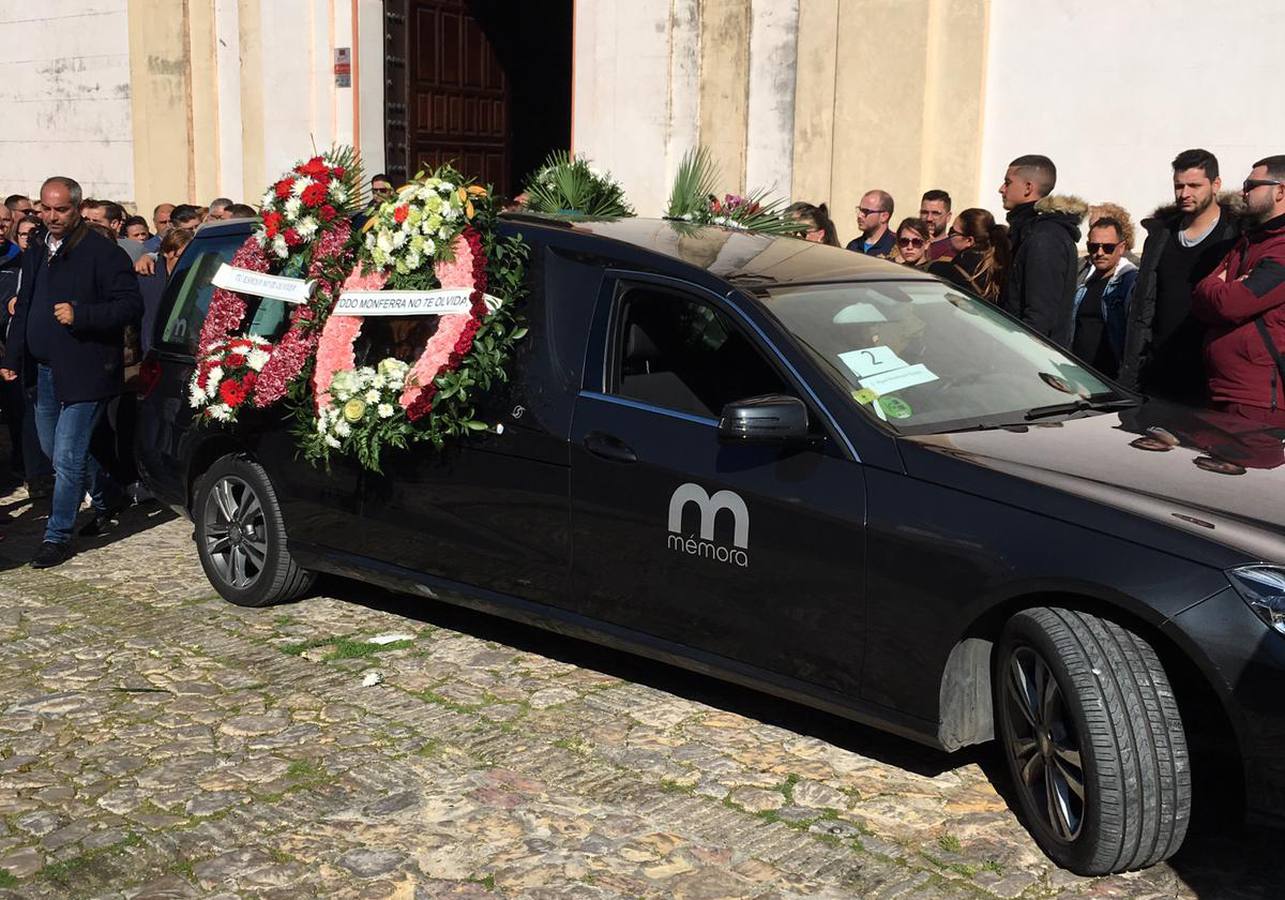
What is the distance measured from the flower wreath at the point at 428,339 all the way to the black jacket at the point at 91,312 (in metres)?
2.17

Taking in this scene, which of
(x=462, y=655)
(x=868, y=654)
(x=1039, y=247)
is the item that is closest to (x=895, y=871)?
(x=868, y=654)

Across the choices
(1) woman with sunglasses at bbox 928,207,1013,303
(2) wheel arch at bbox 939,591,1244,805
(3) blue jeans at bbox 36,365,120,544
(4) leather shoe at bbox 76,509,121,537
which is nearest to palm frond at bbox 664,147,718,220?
(1) woman with sunglasses at bbox 928,207,1013,303

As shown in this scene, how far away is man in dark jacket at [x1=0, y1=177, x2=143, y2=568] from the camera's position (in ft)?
26.2

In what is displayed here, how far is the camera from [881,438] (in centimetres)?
477

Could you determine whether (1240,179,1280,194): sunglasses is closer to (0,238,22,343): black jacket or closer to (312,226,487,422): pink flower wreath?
(312,226,487,422): pink flower wreath

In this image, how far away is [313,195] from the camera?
22.4 ft

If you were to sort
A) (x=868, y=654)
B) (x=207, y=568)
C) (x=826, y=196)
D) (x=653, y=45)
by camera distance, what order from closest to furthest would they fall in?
(x=868, y=654)
(x=207, y=568)
(x=826, y=196)
(x=653, y=45)

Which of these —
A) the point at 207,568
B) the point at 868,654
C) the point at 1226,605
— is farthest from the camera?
the point at 207,568

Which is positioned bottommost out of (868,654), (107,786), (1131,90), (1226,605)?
(107,786)

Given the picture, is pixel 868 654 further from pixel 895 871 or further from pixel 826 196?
pixel 826 196

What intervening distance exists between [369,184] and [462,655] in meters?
2.49

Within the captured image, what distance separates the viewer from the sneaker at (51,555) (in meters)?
7.96

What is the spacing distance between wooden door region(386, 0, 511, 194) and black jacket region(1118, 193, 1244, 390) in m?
9.32

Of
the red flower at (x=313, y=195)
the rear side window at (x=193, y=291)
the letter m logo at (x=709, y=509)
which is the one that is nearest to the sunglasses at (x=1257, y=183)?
the letter m logo at (x=709, y=509)
